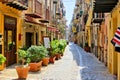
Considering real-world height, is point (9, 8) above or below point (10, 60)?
above

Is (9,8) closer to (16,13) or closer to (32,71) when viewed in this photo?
(16,13)

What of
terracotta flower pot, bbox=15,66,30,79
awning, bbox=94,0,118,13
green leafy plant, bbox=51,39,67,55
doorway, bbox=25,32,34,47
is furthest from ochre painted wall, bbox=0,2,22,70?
awning, bbox=94,0,118,13

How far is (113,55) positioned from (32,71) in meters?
4.44

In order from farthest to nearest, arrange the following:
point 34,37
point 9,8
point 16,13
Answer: point 34,37
point 16,13
point 9,8

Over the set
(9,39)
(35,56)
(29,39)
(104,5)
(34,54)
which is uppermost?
(104,5)

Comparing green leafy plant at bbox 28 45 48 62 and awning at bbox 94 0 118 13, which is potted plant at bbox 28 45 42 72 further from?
awning at bbox 94 0 118 13

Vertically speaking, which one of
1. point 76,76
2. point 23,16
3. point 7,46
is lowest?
point 76,76

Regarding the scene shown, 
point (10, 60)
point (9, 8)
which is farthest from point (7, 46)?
point (9, 8)

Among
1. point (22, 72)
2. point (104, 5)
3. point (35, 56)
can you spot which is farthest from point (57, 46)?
point (22, 72)

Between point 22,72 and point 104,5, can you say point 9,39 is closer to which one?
point 22,72

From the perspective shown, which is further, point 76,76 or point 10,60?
point 10,60

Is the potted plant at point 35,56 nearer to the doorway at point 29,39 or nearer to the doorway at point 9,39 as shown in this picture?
the doorway at point 9,39

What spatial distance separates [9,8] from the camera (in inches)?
776

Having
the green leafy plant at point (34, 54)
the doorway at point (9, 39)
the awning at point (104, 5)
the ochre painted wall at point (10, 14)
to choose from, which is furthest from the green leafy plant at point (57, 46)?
the awning at point (104, 5)
